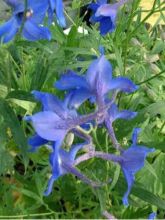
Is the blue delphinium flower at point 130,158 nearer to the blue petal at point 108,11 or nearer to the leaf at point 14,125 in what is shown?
the leaf at point 14,125

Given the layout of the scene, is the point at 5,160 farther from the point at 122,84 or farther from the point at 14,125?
the point at 122,84

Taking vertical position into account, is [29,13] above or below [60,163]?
above

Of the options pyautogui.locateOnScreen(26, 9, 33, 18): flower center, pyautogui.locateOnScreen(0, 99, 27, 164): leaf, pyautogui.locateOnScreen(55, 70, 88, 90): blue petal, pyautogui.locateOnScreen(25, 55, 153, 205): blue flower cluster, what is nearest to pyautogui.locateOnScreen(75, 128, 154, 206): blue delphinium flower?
pyautogui.locateOnScreen(25, 55, 153, 205): blue flower cluster

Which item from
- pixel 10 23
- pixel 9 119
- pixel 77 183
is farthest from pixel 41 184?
pixel 10 23

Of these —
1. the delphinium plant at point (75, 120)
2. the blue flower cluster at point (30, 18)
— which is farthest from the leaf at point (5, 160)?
the blue flower cluster at point (30, 18)

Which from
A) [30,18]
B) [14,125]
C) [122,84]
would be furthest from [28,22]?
[122,84]

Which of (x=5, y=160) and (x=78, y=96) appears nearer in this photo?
(x=78, y=96)

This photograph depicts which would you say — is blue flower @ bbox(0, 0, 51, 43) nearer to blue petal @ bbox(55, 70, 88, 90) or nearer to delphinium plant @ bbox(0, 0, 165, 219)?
delphinium plant @ bbox(0, 0, 165, 219)

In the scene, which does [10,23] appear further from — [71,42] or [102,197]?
[102,197]
